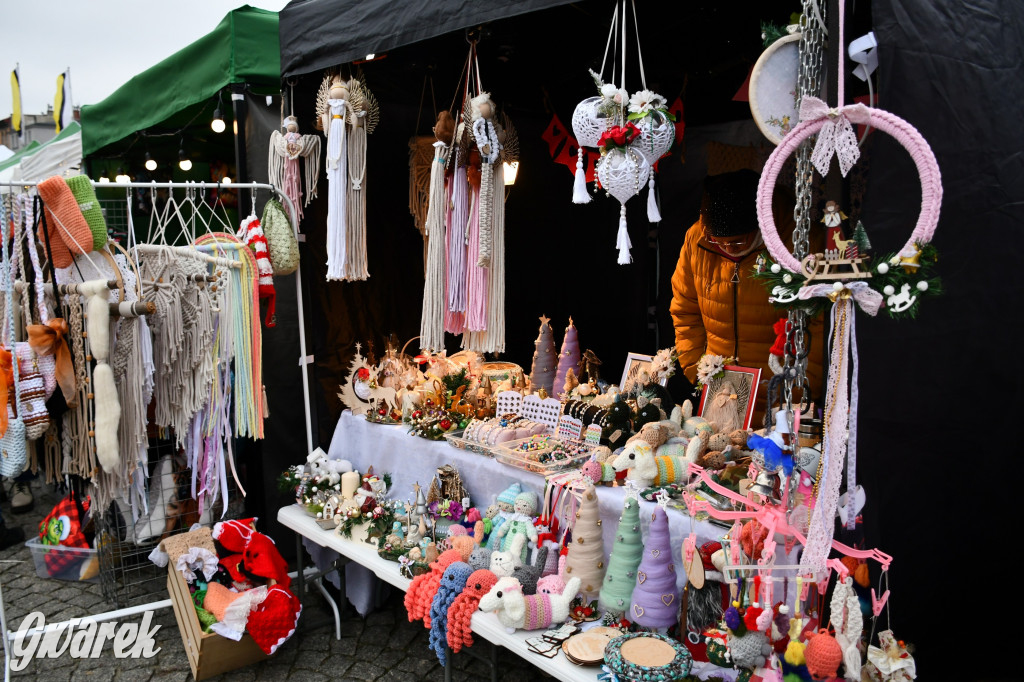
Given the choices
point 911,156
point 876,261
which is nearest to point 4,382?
point 876,261

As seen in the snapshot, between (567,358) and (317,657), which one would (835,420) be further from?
(317,657)

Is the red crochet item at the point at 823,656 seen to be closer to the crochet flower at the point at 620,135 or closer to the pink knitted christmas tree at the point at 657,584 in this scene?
the pink knitted christmas tree at the point at 657,584

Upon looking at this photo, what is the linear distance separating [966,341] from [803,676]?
1.04 m

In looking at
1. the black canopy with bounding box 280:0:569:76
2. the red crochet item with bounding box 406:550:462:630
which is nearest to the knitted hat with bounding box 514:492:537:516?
the red crochet item with bounding box 406:550:462:630

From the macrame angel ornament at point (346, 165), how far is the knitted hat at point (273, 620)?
1.53 meters

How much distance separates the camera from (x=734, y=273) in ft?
10.5

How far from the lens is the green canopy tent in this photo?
374 cm

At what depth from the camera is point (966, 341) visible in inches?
79.0

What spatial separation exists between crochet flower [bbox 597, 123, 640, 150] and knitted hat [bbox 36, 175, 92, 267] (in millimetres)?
2107

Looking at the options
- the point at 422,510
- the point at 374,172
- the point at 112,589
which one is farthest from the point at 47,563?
the point at 374,172

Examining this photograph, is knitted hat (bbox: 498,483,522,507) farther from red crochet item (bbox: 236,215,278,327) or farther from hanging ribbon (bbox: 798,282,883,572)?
red crochet item (bbox: 236,215,278,327)

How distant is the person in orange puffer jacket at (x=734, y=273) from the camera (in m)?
3.07

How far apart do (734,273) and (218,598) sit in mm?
2702

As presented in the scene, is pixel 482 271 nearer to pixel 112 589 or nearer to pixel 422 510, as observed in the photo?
pixel 422 510
